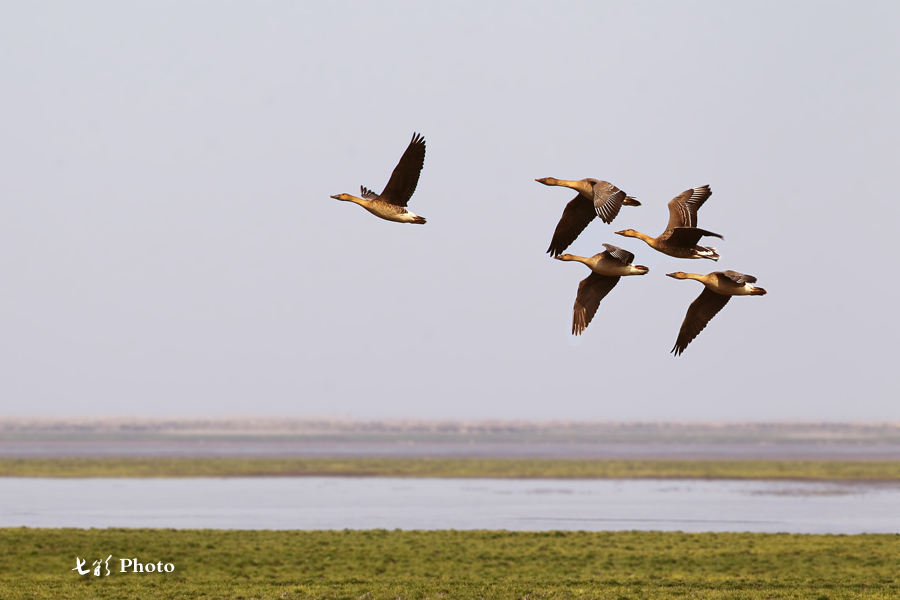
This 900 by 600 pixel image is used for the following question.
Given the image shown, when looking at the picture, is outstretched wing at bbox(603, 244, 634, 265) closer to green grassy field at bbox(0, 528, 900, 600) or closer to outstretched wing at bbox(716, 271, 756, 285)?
outstretched wing at bbox(716, 271, 756, 285)

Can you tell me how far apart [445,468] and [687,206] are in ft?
278

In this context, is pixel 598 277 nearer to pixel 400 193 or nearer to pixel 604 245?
pixel 604 245

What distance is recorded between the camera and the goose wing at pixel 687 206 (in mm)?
13477

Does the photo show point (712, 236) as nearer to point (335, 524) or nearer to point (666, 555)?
point (666, 555)

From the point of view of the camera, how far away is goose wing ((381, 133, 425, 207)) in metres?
12.2

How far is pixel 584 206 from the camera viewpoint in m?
13.8

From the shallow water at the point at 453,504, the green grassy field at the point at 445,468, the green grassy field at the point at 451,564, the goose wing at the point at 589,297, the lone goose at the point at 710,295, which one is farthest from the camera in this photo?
the green grassy field at the point at 445,468

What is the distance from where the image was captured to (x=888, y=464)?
106688 millimetres

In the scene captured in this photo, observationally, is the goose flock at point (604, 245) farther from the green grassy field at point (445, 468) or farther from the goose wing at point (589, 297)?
the green grassy field at point (445, 468)

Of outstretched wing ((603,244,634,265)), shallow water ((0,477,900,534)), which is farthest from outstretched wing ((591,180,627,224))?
shallow water ((0,477,900,534))

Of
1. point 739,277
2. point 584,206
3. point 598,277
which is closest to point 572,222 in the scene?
point 584,206

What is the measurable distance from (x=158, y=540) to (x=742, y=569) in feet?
68.1

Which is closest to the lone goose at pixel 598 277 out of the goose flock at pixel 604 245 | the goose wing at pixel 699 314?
the goose flock at pixel 604 245

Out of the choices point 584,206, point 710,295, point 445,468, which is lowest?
point 445,468
